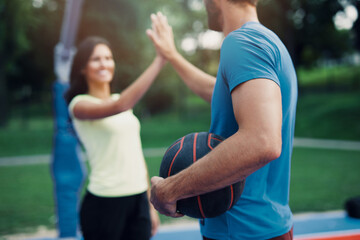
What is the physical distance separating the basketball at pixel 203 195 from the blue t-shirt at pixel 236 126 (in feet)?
0.32

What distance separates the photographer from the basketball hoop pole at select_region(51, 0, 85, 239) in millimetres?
4754

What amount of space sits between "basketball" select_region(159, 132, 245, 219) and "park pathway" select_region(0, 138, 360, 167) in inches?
441

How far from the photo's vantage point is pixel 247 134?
1.30 m

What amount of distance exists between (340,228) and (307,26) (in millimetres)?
23593

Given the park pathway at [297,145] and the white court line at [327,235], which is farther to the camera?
the park pathway at [297,145]

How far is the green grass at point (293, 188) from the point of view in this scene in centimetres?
642

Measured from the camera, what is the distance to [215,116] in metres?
1.67

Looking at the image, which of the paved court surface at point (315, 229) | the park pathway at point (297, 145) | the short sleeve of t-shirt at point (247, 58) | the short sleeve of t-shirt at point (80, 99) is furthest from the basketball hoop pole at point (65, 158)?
the park pathway at point (297, 145)

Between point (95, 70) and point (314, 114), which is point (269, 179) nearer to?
point (95, 70)

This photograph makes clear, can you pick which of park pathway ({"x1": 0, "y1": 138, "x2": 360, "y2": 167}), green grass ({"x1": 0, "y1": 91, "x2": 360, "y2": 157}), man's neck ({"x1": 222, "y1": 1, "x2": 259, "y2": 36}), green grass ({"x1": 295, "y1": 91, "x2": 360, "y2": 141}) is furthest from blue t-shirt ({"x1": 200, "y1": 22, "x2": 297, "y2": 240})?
green grass ({"x1": 295, "y1": 91, "x2": 360, "y2": 141})

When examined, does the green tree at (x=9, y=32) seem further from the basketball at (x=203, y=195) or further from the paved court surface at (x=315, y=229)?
the basketball at (x=203, y=195)

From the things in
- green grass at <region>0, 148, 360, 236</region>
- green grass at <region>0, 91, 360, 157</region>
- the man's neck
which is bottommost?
green grass at <region>0, 91, 360, 157</region>

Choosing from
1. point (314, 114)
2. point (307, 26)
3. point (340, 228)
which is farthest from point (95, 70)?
point (307, 26)

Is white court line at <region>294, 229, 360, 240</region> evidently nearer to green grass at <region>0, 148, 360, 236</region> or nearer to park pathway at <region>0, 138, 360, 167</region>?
green grass at <region>0, 148, 360, 236</region>
